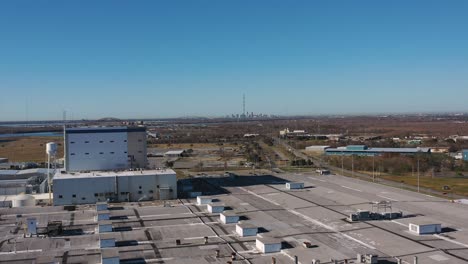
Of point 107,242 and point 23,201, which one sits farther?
point 23,201

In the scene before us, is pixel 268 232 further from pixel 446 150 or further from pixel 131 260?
pixel 446 150

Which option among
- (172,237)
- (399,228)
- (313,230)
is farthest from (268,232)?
(399,228)

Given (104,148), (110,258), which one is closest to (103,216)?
(110,258)

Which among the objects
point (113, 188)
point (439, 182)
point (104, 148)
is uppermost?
point (104, 148)

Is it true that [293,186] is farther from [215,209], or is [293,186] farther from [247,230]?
[247,230]

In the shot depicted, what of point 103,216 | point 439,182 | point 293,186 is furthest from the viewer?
point 439,182

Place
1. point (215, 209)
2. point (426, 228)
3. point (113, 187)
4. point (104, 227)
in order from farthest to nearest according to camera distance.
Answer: point (113, 187) → point (215, 209) → point (104, 227) → point (426, 228)

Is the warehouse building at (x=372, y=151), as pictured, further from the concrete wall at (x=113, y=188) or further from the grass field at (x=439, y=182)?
the concrete wall at (x=113, y=188)

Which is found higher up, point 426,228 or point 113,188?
point 113,188

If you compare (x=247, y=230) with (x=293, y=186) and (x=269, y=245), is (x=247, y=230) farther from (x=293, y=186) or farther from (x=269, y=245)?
(x=293, y=186)
